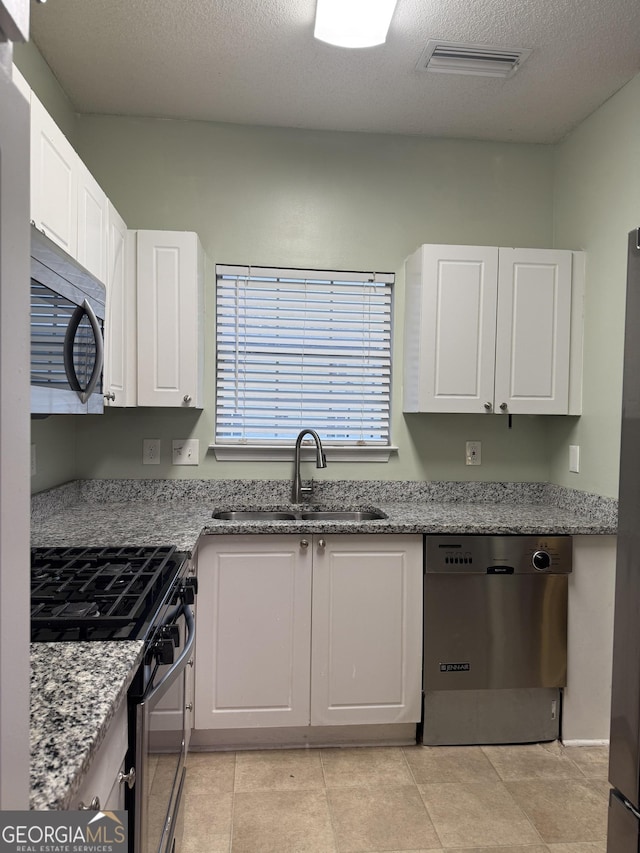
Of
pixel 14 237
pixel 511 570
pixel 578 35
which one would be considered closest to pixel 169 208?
pixel 578 35

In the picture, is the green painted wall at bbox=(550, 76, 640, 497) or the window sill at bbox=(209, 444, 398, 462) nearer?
the green painted wall at bbox=(550, 76, 640, 497)

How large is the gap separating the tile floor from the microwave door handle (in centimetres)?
152

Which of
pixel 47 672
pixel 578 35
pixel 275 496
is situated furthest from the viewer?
pixel 275 496

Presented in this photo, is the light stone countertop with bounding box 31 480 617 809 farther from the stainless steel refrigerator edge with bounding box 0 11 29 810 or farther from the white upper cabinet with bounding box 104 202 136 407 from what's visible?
the white upper cabinet with bounding box 104 202 136 407

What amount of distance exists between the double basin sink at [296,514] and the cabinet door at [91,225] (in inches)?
47.3

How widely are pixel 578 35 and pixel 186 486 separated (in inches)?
98.2

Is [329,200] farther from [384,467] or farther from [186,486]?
[186,486]

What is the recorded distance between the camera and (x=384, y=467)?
9.78ft

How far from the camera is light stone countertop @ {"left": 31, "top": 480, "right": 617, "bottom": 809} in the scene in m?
0.80

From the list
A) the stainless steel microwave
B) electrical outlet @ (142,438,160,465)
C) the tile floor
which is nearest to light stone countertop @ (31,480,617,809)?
electrical outlet @ (142,438,160,465)

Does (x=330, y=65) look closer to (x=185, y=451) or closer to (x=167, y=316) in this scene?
(x=167, y=316)

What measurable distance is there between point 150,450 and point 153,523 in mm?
644

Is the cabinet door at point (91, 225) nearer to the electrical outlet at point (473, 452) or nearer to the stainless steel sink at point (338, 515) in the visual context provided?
the stainless steel sink at point (338, 515)

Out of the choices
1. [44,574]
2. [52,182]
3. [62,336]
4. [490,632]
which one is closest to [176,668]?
[44,574]
